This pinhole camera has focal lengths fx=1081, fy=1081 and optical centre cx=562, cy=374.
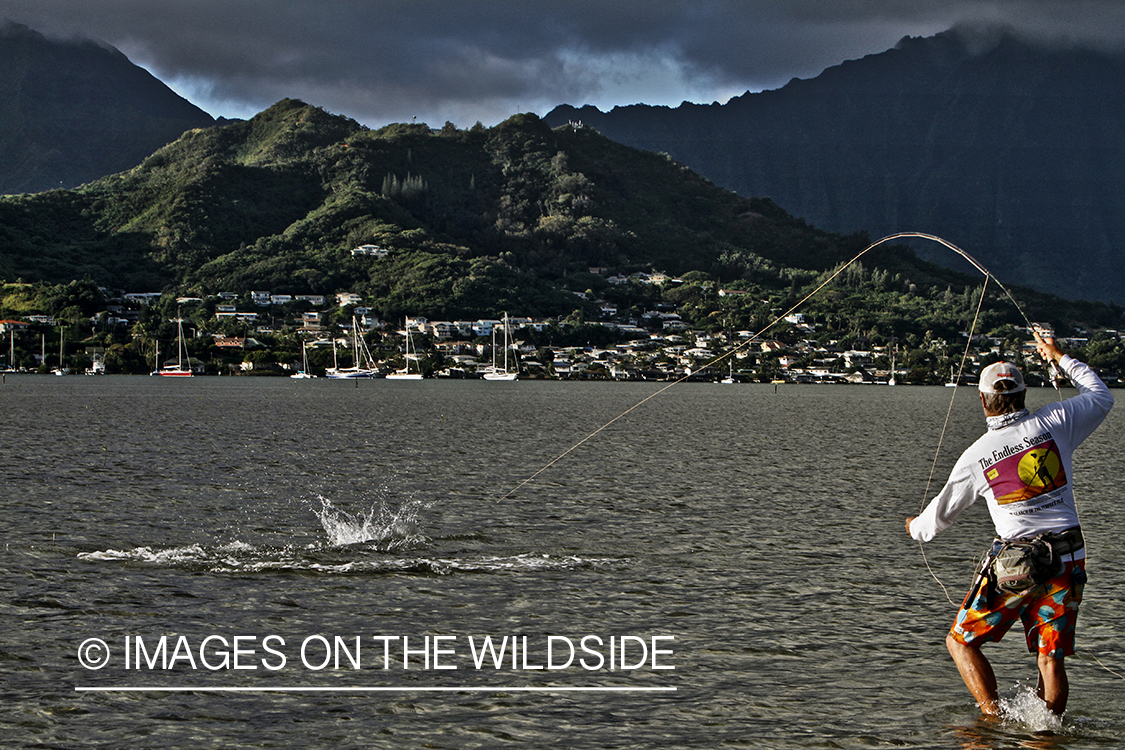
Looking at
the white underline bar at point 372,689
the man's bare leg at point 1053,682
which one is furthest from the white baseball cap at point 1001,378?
the white underline bar at point 372,689

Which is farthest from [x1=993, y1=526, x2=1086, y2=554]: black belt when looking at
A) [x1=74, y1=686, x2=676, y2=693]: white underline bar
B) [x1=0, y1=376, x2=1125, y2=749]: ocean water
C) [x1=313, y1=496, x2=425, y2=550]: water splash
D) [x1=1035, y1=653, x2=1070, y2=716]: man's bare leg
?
[x1=313, y1=496, x2=425, y2=550]: water splash

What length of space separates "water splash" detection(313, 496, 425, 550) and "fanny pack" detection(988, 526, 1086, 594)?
39.4 feet

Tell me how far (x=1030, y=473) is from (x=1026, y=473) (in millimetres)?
28

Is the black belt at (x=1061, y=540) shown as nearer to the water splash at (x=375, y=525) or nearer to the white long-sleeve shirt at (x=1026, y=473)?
the white long-sleeve shirt at (x=1026, y=473)

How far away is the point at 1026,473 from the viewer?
7.86m

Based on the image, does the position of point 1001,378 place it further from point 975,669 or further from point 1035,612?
point 975,669

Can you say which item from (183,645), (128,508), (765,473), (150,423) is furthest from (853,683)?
(150,423)

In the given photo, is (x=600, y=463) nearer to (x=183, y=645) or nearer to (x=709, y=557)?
(x=709, y=557)

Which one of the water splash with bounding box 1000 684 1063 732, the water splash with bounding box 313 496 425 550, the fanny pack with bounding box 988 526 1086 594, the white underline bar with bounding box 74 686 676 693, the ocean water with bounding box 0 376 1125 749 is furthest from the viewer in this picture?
the water splash with bounding box 313 496 425 550

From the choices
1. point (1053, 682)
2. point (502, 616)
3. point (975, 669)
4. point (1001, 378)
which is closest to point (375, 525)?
point (502, 616)

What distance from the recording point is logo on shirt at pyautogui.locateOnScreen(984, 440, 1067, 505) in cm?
786

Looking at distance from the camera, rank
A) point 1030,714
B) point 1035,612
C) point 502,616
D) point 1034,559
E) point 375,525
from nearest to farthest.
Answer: point 1034,559
point 1035,612
point 1030,714
point 502,616
point 375,525

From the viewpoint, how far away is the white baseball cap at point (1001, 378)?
7.99 m

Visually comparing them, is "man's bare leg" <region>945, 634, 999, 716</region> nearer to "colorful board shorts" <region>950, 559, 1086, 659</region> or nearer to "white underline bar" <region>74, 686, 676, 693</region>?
"colorful board shorts" <region>950, 559, 1086, 659</region>
